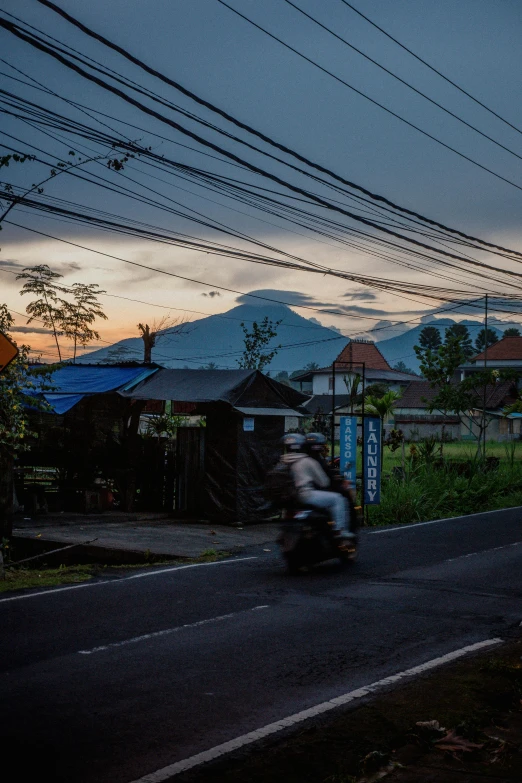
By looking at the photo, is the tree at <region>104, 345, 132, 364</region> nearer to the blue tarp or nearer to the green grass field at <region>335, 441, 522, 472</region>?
the green grass field at <region>335, 441, 522, 472</region>

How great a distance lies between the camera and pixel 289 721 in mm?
5598

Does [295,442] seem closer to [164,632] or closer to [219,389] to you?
[164,632]

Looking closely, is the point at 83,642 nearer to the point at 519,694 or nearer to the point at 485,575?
the point at 519,694

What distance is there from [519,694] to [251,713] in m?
1.99

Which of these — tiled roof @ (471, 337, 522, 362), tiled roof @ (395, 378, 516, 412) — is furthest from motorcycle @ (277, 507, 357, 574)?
tiled roof @ (471, 337, 522, 362)

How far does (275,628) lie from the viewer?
27.1 ft

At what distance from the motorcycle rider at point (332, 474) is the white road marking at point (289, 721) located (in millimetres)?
4701

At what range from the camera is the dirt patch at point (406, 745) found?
15.4 ft

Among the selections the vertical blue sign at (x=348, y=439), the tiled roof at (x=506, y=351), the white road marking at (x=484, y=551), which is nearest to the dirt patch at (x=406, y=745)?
the white road marking at (x=484, y=551)

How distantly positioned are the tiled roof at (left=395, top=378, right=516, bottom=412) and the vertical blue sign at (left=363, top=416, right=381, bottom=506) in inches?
1721

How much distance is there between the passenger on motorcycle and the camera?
38.9 ft

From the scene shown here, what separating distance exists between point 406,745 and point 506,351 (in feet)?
272

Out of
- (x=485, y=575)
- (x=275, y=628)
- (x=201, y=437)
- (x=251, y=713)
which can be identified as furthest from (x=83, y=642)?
(x=201, y=437)

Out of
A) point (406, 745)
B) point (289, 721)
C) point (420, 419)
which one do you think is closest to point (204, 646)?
point (289, 721)
